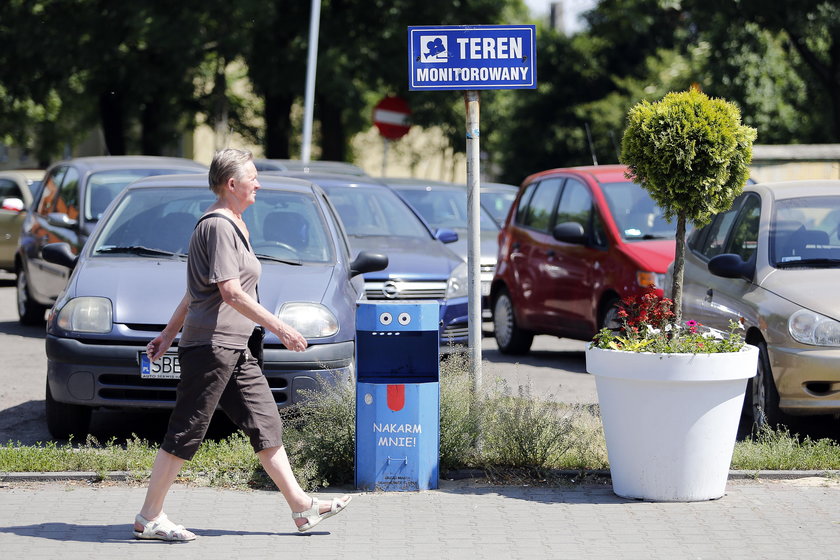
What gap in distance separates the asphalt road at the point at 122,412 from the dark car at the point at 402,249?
0.68 metres

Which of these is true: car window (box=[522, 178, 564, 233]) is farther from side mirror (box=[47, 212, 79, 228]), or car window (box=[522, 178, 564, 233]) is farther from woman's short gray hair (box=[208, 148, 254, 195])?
woman's short gray hair (box=[208, 148, 254, 195])

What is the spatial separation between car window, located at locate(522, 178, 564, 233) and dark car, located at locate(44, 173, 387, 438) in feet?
13.1

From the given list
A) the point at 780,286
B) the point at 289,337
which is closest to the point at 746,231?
the point at 780,286

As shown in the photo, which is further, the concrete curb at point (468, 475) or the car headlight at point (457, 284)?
the car headlight at point (457, 284)

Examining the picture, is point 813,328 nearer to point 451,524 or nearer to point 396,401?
point 396,401

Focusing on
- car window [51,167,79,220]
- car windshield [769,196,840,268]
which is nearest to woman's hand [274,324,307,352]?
car windshield [769,196,840,268]

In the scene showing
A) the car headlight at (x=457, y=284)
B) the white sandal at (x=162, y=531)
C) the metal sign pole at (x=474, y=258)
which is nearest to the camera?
the white sandal at (x=162, y=531)

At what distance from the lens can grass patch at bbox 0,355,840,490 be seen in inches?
287

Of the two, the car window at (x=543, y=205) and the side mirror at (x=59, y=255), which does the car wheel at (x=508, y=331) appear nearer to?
the car window at (x=543, y=205)

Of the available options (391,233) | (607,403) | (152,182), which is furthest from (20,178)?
(607,403)

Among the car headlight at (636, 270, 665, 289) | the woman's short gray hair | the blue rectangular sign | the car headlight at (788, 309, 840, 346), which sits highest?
the blue rectangular sign

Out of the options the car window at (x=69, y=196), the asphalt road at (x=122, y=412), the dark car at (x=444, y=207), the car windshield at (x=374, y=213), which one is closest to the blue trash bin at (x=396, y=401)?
the asphalt road at (x=122, y=412)

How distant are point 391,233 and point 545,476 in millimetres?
6177

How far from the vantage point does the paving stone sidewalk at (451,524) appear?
5965 millimetres
